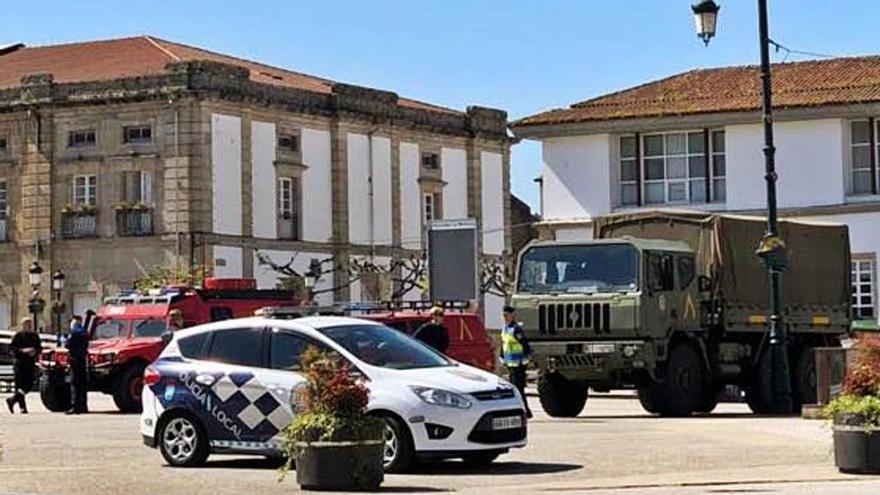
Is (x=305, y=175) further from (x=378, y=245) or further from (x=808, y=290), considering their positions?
(x=808, y=290)

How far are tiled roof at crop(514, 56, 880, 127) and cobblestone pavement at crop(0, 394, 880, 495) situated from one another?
17.2 metres

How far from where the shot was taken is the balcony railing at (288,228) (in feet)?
236

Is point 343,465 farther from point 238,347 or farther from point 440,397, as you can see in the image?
point 238,347

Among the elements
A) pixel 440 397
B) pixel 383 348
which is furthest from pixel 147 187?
pixel 440 397

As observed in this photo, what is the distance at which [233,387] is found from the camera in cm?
2059

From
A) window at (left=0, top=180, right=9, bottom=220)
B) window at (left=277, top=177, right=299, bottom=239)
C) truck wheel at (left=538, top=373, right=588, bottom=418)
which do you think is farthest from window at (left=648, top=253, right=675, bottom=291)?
window at (left=0, top=180, right=9, bottom=220)

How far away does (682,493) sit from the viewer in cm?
1725

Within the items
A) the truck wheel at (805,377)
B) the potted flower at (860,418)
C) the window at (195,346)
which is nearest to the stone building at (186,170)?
the truck wheel at (805,377)

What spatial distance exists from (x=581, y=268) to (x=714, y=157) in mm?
15863

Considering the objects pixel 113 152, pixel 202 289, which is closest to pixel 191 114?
pixel 113 152

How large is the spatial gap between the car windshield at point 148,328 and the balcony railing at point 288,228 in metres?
33.7

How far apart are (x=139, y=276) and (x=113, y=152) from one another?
175 inches

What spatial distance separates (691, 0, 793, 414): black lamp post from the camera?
100.0 ft

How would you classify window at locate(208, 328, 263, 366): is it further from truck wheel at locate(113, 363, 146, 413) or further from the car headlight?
truck wheel at locate(113, 363, 146, 413)
